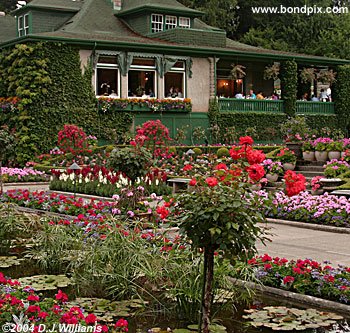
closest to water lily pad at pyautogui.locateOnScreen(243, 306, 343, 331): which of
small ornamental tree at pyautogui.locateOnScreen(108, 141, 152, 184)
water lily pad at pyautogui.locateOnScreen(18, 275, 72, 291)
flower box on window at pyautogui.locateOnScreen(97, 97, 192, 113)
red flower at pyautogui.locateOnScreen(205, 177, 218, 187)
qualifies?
red flower at pyautogui.locateOnScreen(205, 177, 218, 187)

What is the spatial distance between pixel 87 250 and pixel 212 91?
2308 centimetres

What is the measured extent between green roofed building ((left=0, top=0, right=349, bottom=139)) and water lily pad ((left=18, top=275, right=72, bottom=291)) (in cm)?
1897

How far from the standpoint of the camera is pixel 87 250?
8562 mm

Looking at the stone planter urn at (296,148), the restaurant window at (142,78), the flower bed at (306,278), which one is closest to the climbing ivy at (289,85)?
the restaurant window at (142,78)

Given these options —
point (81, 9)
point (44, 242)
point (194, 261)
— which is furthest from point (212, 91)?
point (194, 261)

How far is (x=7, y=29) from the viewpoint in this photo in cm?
3588

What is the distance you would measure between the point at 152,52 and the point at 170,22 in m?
4.31

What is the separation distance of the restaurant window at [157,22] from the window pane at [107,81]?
471 cm

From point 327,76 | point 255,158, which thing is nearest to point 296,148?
point 255,158

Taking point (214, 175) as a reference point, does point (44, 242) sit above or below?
below

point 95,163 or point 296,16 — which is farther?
point 296,16

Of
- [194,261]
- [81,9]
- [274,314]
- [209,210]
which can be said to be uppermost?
[81,9]

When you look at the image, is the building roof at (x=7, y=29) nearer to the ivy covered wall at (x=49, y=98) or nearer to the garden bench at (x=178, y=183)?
the ivy covered wall at (x=49, y=98)

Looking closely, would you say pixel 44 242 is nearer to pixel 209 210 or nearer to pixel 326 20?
pixel 209 210
